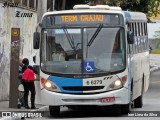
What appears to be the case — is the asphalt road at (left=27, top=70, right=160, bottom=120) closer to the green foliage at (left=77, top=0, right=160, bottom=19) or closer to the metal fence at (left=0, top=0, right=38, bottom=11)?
the metal fence at (left=0, top=0, right=38, bottom=11)

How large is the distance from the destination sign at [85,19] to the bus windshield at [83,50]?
185mm

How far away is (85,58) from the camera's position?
57.6ft

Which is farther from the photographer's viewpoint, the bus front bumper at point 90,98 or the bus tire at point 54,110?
the bus tire at point 54,110

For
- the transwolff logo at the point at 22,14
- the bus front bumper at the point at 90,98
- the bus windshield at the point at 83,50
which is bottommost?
the bus front bumper at the point at 90,98

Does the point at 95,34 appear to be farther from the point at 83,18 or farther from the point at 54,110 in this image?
the point at 54,110

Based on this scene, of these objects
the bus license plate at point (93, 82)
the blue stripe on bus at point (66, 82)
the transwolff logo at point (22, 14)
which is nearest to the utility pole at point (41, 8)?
the transwolff logo at point (22, 14)

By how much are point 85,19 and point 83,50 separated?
92cm

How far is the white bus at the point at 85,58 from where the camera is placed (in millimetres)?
17281

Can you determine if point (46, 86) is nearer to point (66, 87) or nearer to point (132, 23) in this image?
point (66, 87)

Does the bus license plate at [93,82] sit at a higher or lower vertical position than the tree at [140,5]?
lower

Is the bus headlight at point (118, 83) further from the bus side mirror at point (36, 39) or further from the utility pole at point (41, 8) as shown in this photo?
the utility pole at point (41, 8)

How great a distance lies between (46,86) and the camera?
1753cm

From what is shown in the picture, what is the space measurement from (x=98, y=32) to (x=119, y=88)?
5.44 ft

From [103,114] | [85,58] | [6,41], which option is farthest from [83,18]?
[6,41]
